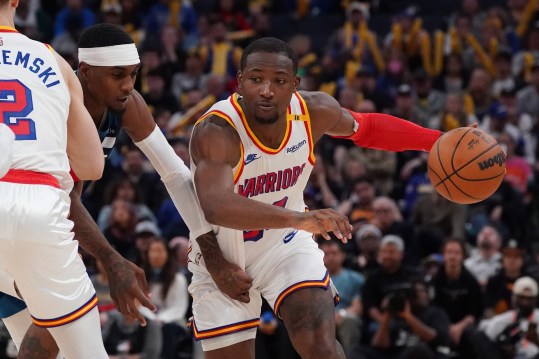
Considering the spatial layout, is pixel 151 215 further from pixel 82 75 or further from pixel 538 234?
pixel 82 75

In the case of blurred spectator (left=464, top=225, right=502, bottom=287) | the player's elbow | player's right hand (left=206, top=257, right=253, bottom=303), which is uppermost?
the player's elbow

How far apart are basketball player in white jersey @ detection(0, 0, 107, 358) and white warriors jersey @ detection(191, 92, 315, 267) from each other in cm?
Answer: 136

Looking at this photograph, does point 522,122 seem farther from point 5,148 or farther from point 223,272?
point 5,148

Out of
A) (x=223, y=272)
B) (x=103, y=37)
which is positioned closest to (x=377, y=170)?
(x=223, y=272)

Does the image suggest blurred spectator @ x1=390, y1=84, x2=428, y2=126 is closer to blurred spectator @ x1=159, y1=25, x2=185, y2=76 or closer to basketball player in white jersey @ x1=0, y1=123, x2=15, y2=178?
blurred spectator @ x1=159, y1=25, x2=185, y2=76

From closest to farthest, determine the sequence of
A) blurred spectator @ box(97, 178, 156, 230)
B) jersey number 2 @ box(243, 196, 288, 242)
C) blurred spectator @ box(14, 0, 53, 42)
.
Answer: jersey number 2 @ box(243, 196, 288, 242)
blurred spectator @ box(97, 178, 156, 230)
blurred spectator @ box(14, 0, 53, 42)

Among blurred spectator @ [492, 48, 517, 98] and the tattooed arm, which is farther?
blurred spectator @ [492, 48, 517, 98]

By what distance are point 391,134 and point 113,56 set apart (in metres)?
1.93

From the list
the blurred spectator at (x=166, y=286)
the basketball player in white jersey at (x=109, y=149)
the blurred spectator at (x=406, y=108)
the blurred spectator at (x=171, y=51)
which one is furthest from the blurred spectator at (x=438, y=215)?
the basketball player in white jersey at (x=109, y=149)

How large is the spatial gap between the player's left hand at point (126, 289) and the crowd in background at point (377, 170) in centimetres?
388

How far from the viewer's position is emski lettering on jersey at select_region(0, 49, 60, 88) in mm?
4887

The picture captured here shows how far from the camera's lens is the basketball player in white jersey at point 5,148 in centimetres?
462

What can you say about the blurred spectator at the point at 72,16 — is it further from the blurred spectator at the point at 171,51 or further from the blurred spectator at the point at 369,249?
the blurred spectator at the point at 369,249

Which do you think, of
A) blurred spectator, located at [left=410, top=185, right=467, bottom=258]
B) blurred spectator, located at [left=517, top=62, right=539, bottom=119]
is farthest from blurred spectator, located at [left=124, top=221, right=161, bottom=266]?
blurred spectator, located at [left=517, top=62, right=539, bottom=119]
